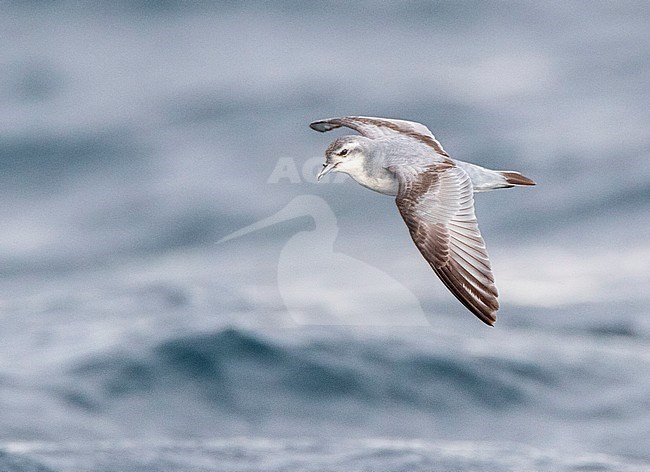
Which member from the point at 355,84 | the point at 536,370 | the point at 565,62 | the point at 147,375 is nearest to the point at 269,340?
the point at 147,375

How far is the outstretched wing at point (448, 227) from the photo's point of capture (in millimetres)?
7707

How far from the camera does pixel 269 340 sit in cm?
1767

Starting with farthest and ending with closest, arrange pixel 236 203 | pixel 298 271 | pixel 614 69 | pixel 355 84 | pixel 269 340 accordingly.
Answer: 1. pixel 614 69
2. pixel 355 84
3. pixel 236 203
4. pixel 298 271
5. pixel 269 340

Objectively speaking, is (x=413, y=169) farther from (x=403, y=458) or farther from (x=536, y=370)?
(x=536, y=370)

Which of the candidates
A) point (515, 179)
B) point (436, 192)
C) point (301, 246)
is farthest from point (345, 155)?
point (301, 246)

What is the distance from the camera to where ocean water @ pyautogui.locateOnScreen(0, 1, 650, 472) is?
17.0 m

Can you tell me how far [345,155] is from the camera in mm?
8547

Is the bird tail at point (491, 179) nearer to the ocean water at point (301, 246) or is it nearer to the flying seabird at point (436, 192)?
the flying seabird at point (436, 192)

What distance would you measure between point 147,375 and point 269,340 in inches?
65.8

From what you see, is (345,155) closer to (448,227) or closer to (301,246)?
(448,227)

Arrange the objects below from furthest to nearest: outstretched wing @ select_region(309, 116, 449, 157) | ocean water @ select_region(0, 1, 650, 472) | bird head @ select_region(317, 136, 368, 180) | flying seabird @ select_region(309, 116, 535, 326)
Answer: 1. ocean water @ select_region(0, 1, 650, 472)
2. outstretched wing @ select_region(309, 116, 449, 157)
3. bird head @ select_region(317, 136, 368, 180)
4. flying seabird @ select_region(309, 116, 535, 326)

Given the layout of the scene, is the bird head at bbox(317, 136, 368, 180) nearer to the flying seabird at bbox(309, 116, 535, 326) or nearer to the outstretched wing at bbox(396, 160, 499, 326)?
the flying seabird at bbox(309, 116, 535, 326)

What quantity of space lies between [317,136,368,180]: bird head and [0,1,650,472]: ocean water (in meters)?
7.77

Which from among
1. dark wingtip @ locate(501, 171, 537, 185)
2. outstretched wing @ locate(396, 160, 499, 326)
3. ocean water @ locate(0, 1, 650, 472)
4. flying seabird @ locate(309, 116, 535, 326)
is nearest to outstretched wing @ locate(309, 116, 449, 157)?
flying seabird @ locate(309, 116, 535, 326)
